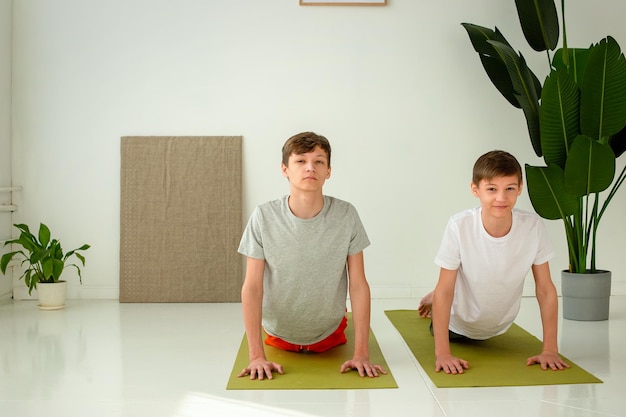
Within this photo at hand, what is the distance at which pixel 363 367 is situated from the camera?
8.34 ft

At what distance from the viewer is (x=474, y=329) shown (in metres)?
2.90

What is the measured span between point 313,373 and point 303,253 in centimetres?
42

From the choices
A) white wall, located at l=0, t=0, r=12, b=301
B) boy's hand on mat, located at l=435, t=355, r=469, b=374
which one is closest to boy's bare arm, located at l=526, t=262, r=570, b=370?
boy's hand on mat, located at l=435, t=355, r=469, b=374

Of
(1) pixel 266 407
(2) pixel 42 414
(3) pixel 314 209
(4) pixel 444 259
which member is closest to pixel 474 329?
(4) pixel 444 259

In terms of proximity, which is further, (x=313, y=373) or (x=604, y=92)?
(x=604, y=92)

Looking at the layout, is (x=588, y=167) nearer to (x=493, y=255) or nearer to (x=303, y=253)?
(x=493, y=255)

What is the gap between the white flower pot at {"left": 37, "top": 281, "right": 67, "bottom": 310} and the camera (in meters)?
3.98

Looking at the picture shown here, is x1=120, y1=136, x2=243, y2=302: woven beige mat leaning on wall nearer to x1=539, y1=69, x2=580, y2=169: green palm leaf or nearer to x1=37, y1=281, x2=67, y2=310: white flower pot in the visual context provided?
x1=37, y1=281, x2=67, y2=310: white flower pot

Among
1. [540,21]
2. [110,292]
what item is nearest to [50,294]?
[110,292]

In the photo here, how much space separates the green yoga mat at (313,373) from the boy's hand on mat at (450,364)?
0.58 feet

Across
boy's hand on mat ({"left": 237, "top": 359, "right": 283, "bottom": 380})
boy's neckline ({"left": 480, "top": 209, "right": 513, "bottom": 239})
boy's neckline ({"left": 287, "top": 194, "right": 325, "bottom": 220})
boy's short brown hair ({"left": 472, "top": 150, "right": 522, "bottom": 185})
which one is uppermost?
boy's short brown hair ({"left": 472, "top": 150, "right": 522, "bottom": 185})

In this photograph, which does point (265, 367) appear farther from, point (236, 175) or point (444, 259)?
point (236, 175)

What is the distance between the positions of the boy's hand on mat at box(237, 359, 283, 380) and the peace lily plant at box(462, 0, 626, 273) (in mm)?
1505

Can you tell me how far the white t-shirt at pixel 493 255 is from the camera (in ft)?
8.81
